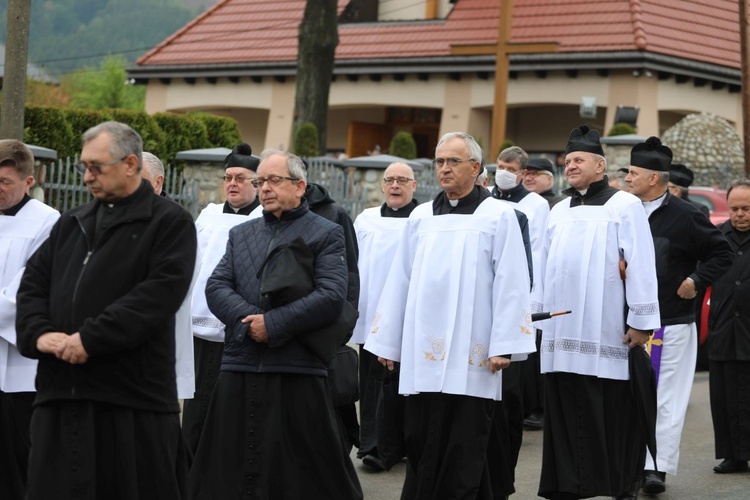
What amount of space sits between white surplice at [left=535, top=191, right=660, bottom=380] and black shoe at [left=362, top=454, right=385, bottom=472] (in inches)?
66.7

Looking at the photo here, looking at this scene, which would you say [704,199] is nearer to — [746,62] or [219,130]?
[746,62]

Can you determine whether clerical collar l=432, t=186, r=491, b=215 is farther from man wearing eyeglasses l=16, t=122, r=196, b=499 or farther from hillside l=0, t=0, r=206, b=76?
hillside l=0, t=0, r=206, b=76

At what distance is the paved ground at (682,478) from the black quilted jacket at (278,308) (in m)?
2.07

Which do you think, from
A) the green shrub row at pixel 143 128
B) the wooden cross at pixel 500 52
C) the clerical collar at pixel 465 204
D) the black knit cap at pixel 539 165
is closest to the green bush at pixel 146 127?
the green shrub row at pixel 143 128

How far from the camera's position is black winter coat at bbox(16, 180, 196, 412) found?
5352 mm

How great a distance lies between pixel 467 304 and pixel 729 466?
347cm

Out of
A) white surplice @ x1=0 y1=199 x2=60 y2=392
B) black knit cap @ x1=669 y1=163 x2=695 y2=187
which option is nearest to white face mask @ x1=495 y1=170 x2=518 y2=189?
black knit cap @ x1=669 y1=163 x2=695 y2=187

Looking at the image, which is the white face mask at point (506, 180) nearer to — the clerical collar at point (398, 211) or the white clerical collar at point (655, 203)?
the clerical collar at point (398, 211)

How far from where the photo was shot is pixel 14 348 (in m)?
6.59

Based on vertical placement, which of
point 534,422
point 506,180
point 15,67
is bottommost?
point 534,422

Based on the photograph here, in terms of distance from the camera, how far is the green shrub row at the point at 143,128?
16.9m

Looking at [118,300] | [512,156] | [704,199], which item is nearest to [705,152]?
[704,199]

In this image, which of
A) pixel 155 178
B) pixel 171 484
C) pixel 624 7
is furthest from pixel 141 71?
pixel 171 484

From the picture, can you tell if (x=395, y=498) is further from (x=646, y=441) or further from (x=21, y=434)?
(x=21, y=434)
